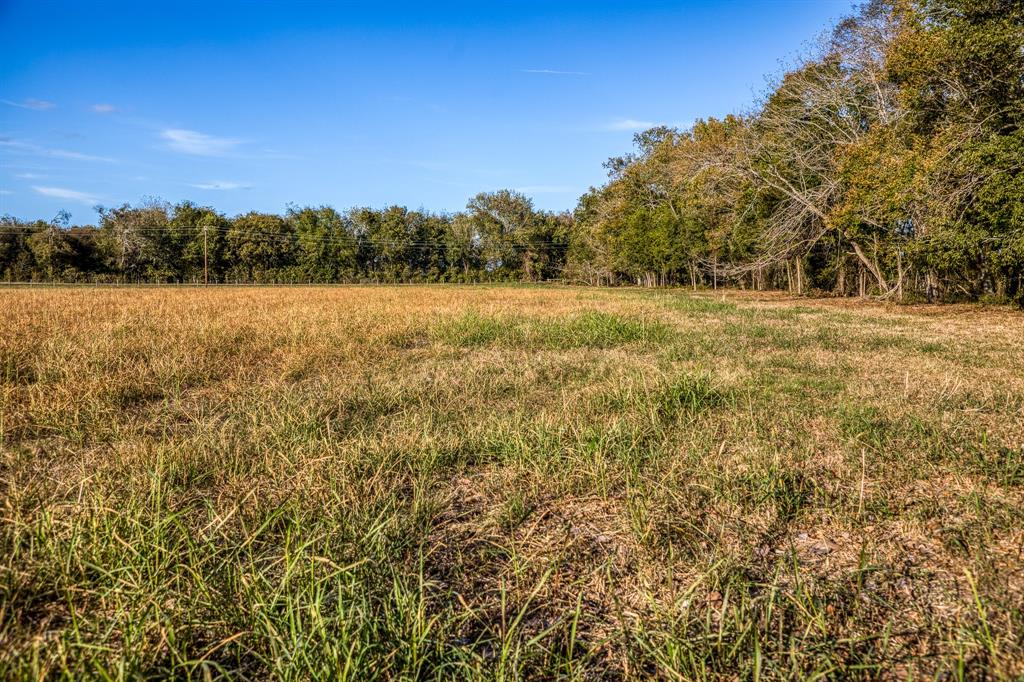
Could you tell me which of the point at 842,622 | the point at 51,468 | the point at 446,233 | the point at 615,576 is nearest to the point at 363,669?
the point at 615,576

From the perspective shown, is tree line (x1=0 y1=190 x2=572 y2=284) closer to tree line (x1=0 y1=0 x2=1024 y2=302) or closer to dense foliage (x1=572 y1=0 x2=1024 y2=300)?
tree line (x1=0 y1=0 x2=1024 y2=302)

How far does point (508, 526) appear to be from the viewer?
8.45ft

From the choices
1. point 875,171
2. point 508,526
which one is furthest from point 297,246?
point 508,526

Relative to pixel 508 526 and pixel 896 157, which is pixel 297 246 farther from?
pixel 508 526

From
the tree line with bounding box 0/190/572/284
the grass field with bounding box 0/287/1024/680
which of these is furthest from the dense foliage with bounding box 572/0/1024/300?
the tree line with bounding box 0/190/572/284

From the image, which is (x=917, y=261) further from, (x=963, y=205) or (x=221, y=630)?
(x=221, y=630)

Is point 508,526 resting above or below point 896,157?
below

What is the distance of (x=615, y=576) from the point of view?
2.14 meters

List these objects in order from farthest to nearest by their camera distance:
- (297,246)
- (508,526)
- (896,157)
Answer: (297,246) < (896,157) < (508,526)

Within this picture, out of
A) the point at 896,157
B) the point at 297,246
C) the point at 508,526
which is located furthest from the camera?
the point at 297,246

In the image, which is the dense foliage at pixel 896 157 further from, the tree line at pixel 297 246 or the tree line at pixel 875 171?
the tree line at pixel 297 246

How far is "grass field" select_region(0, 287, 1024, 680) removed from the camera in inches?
63.6

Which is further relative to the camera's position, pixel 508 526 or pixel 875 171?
pixel 875 171

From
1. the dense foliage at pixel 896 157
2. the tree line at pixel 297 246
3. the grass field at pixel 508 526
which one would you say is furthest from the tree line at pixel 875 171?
the tree line at pixel 297 246
